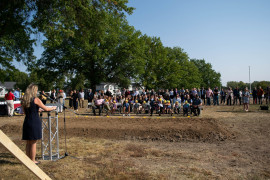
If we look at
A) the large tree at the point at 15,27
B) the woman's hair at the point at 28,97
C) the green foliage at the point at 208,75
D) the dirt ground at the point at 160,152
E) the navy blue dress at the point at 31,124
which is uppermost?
the green foliage at the point at 208,75

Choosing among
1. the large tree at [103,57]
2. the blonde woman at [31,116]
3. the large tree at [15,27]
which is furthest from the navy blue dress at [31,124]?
the large tree at [103,57]

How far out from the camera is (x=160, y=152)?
6840mm

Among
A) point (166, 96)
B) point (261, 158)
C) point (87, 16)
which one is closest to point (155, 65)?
point (166, 96)

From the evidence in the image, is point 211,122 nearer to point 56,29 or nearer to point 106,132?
point 106,132

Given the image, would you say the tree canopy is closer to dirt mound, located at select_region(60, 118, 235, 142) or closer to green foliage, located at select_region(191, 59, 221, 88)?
dirt mound, located at select_region(60, 118, 235, 142)

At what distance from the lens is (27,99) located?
4.98 metres

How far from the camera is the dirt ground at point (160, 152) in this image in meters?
4.92

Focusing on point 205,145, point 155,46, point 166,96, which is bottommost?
point 205,145

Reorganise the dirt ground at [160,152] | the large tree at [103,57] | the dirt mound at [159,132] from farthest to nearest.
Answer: the large tree at [103,57], the dirt mound at [159,132], the dirt ground at [160,152]

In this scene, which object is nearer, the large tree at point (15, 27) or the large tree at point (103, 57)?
the large tree at point (15, 27)

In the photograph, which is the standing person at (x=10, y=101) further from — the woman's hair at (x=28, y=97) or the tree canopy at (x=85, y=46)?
the woman's hair at (x=28, y=97)

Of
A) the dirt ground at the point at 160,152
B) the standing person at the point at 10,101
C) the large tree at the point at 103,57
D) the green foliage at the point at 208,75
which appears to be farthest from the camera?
the green foliage at the point at 208,75

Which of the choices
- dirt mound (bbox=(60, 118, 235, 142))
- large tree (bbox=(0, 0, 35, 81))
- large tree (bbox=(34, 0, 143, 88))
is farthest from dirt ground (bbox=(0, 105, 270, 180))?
large tree (bbox=(34, 0, 143, 88))

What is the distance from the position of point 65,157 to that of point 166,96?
1172 centimetres
